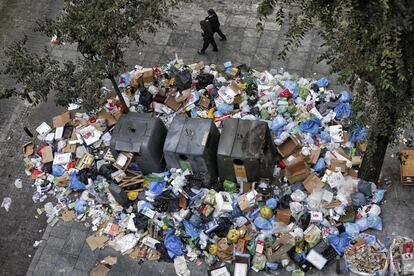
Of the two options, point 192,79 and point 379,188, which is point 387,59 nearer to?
point 379,188

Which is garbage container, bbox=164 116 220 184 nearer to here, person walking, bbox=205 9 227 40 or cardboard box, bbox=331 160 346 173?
cardboard box, bbox=331 160 346 173

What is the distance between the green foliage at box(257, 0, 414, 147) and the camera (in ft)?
17.8

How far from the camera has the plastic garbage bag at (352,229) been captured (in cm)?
870

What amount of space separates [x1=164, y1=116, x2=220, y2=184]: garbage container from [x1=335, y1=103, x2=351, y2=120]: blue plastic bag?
2.62 meters

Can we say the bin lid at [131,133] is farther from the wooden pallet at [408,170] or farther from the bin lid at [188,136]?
the wooden pallet at [408,170]

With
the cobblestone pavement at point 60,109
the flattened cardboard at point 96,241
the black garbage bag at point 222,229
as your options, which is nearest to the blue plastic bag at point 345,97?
the cobblestone pavement at point 60,109

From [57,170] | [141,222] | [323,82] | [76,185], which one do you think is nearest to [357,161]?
[323,82]

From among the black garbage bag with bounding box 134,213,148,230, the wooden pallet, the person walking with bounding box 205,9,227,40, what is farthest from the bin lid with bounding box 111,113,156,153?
the wooden pallet

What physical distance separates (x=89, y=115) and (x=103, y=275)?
12.8 ft

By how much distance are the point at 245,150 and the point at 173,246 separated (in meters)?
2.23

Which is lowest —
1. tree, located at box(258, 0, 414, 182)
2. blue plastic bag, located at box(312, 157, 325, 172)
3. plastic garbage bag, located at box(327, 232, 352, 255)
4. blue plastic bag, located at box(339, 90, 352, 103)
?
plastic garbage bag, located at box(327, 232, 352, 255)

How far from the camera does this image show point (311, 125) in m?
10.0

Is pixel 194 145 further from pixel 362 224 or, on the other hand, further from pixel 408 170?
pixel 408 170

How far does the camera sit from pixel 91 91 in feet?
30.2
